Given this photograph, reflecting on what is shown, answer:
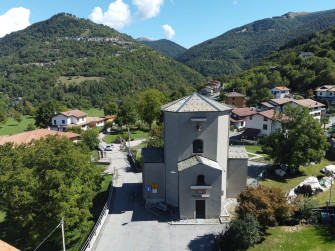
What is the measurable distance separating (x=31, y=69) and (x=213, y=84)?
130m

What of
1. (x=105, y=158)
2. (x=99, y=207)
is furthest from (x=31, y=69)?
(x=99, y=207)

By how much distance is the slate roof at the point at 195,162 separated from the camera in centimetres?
2195

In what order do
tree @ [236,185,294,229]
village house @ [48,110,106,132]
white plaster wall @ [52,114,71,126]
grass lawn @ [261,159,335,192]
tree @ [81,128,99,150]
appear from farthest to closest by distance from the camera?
white plaster wall @ [52,114,71,126] < village house @ [48,110,106,132] < tree @ [81,128,99,150] < grass lawn @ [261,159,335,192] < tree @ [236,185,294,229]

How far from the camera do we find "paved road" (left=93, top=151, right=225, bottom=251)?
19391mm

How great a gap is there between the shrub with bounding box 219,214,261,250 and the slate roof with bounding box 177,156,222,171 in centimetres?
545

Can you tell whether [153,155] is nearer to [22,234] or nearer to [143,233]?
[143,233]

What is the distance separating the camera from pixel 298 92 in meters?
98.2

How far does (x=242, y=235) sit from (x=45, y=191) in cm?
1509

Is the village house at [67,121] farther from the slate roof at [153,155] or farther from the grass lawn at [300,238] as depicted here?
the grass lawn at [300,238]

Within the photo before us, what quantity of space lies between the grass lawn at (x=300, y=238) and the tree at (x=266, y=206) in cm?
92

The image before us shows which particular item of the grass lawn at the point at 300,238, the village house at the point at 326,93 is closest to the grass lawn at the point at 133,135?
the grass lawn at the point at 300,238

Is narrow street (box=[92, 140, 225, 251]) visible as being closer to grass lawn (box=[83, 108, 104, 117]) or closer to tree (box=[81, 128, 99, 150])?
tree (box=[81, 128, 99, 150])

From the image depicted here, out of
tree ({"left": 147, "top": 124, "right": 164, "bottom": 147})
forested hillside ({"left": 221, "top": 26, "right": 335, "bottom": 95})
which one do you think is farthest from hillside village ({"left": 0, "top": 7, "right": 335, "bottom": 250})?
forested hillside ({"left": 221, "top": 26, "right": 335, "bottom": 95})

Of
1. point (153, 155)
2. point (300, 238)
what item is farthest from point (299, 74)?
point (300, 238)
